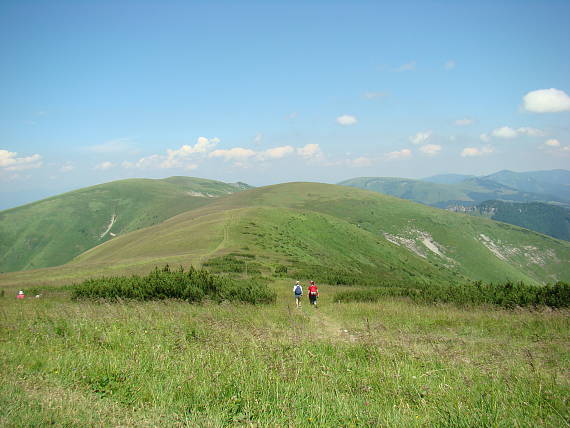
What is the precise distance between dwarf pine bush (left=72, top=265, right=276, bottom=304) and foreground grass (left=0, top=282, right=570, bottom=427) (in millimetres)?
6802

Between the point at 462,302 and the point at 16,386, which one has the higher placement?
the point at 16,386

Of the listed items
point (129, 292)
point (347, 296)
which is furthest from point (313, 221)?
point (129, 292)

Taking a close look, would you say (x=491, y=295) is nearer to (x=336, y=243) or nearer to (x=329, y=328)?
(x=329, y=328)

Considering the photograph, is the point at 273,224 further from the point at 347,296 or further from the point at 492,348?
the point at 492,348

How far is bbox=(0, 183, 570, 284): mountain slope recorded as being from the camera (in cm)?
4353

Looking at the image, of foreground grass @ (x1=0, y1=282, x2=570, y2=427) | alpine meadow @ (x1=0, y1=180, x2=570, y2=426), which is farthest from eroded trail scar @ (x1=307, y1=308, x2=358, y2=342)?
foreground grass @ (x1=0, y1=282, x2=570, y2=427)

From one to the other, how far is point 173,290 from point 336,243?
2336 inches

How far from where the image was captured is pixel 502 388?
216 inches

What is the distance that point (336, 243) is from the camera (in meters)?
73.9

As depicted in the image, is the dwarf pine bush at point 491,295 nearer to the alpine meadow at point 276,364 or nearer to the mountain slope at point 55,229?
the alpine meadow at point 276,364

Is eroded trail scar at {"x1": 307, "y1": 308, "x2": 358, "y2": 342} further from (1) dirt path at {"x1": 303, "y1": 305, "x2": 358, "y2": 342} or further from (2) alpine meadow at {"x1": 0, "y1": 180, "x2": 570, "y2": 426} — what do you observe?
(2) alpine meadow at {"x1": 0, "y1": 180, "x2": 570, "y2": 426}

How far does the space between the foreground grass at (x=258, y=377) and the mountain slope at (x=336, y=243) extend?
2706 cm

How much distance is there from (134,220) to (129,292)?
191 m

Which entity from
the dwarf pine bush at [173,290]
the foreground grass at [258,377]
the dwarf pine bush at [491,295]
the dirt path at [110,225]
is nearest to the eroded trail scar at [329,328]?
the foreground grass at [258,377]
